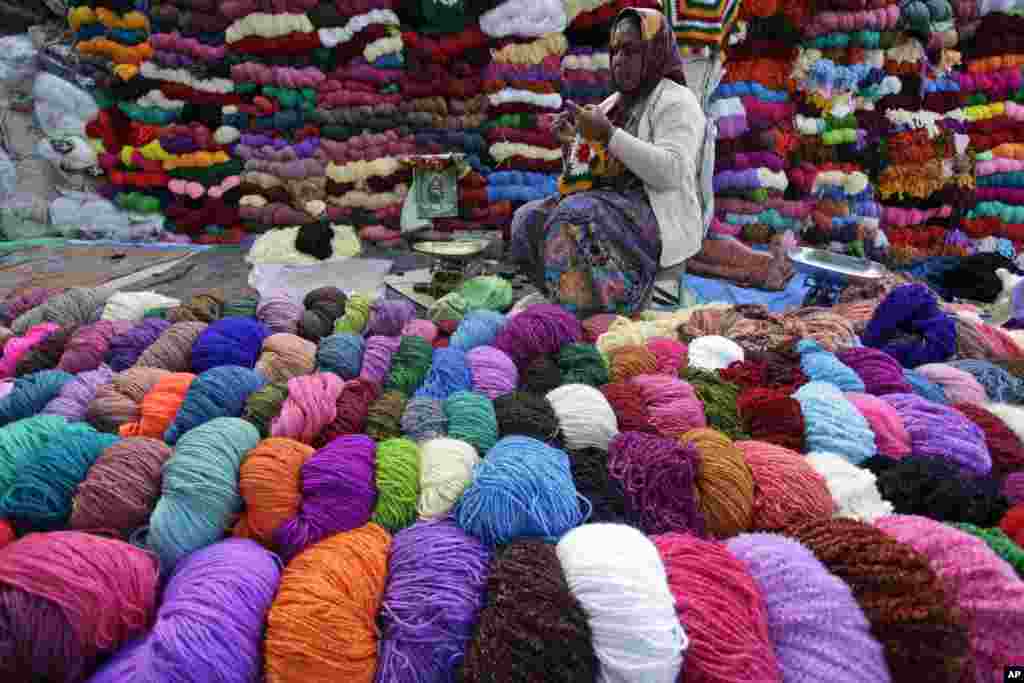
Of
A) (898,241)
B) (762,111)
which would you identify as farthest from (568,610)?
(898,241)

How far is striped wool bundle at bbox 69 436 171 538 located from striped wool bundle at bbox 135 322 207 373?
1.13 feet

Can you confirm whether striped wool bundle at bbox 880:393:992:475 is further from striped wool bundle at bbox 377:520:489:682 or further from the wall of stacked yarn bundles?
striped wool bundle at bbox 377:520:489:682

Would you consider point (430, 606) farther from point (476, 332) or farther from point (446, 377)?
point (476, 332)

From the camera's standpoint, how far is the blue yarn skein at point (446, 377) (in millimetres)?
930

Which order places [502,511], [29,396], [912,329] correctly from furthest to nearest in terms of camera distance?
[912,329]
[29,396]
[502,511]

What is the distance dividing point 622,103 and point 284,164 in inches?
92.4

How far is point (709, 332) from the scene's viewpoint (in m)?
1.31

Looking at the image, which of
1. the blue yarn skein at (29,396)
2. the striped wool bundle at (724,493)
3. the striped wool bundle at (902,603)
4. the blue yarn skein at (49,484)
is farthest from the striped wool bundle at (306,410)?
the striped wool bundle at (902,603)

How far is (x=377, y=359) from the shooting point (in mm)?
1006

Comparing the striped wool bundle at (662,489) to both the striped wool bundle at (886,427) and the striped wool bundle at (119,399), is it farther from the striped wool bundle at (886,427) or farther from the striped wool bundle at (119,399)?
the striped wool bundle at (119,399)

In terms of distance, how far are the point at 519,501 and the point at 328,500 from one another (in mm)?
232

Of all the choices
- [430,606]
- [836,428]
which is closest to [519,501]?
[430,606]

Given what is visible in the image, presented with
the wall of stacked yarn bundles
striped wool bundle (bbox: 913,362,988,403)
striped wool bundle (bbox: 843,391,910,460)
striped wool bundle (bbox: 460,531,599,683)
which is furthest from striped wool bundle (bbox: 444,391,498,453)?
striped wool bundle (bbox: 913,362,988,403)

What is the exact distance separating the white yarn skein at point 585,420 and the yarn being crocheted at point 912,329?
759 mm
